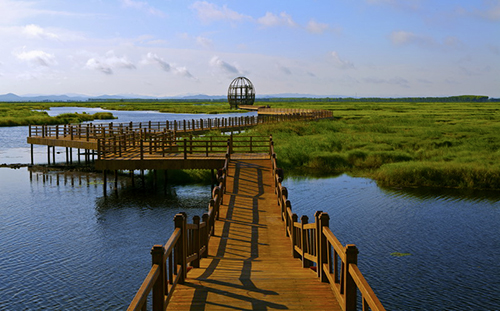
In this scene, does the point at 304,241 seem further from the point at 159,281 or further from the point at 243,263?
the point at 159,281

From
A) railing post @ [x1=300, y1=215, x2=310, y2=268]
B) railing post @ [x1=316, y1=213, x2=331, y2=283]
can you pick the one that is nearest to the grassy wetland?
railing post @ [x1=300, y1=215, x2=310, y2=268]

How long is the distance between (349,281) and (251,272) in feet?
10.5

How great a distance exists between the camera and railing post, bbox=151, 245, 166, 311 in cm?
640

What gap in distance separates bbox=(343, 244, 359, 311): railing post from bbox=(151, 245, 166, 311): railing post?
7.88 feet

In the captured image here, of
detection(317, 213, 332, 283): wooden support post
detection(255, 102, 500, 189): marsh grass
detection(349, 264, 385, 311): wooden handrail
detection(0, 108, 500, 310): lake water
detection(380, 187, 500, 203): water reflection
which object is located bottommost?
detection(0, 108, 500, 310): lake water

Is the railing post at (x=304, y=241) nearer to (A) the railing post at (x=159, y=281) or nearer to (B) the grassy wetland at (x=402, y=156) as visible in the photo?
(A) the railing post at (x=159, y=281)

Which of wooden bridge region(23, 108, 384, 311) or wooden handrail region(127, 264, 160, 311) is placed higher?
wooden handrail region(127, 264, 160, 311)

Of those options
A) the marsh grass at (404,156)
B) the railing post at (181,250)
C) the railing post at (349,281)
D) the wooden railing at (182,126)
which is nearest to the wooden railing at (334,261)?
the railing post at (349,281)

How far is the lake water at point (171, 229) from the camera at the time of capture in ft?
47.0

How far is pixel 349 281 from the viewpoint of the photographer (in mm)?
6711

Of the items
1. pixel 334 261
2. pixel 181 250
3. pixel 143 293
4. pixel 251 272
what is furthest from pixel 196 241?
pixel 143 293

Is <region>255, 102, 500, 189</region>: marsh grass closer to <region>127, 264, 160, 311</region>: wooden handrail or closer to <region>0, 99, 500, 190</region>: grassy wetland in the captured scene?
<region>0, 99, 500, 190</region>: grassy wetland

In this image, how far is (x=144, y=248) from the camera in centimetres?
1838

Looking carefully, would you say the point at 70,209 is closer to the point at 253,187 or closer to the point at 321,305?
the point at 253,187
